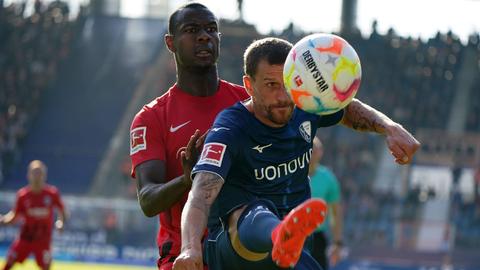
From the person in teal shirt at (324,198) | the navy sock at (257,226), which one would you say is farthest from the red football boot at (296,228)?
the person in teal shirt at (324,198)

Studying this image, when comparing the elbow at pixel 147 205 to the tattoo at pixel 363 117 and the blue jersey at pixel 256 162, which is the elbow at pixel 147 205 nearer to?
the blue jersey at pixel 256 162

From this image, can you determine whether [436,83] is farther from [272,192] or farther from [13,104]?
[272,192]

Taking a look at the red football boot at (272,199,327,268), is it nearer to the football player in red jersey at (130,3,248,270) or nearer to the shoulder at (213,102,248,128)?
the shoulder at (213,102,248,128)

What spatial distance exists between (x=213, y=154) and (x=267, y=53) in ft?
1.90

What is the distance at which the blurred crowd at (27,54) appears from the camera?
2880 cm

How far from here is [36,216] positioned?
15.9 m

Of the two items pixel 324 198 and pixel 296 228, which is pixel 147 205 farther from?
pixel 324 198

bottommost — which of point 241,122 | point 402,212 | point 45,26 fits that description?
point 402,212

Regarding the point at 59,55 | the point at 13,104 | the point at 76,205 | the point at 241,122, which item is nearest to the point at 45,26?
the point at 59,55

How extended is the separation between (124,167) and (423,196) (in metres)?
7.70

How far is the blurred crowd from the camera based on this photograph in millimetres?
28797

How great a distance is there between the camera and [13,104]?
94.7 ft

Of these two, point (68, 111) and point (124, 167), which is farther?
point (68, 111)

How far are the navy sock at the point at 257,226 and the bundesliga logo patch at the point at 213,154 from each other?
0.93 feet
